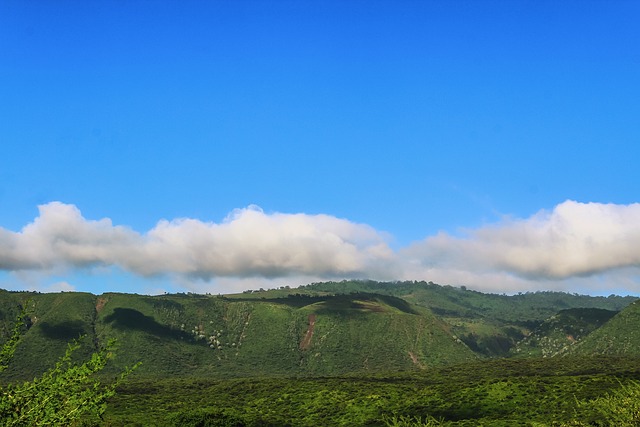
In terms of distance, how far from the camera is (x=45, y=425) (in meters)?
21.1

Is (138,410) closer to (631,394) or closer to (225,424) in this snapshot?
(225,424)

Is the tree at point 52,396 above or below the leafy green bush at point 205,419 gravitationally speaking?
above

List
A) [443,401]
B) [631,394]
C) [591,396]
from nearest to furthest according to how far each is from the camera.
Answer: [631,394] < [591,396] < [443,401]

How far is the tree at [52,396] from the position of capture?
2120 centimetres

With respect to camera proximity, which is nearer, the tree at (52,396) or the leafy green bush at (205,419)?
the tree at (52,396)

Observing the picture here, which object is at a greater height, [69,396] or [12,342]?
[12,342]

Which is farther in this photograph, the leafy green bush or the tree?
the leafy green bush

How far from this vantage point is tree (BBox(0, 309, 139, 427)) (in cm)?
2120

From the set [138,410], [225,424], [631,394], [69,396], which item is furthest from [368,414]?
[69,396]

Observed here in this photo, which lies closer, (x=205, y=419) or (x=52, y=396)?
(x=52, y=396)

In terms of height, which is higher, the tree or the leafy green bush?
the tree

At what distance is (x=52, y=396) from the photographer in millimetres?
21812

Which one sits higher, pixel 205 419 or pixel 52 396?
pixel 52 396

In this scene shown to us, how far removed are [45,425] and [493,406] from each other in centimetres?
18690
